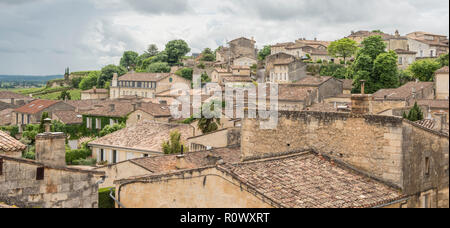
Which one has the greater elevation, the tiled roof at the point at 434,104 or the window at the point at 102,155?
the tiled roof at the point at 434,104

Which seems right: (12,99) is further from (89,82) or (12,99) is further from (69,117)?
(89,82)

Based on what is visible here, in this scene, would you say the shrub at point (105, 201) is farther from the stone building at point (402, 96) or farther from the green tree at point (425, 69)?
the green tree at point (425, 69)

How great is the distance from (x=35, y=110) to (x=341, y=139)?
163ft

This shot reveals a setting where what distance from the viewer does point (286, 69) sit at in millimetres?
74875

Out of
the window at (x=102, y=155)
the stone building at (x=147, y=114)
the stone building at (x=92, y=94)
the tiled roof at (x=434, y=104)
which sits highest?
the stone building at (x=92, y=94)

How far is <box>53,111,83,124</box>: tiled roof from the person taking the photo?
2009 inches

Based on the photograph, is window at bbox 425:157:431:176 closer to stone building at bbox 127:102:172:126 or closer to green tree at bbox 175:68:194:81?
stone building at bbox 127:102:172:126

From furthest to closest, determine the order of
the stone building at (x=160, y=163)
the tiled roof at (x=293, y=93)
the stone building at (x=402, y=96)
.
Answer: the tiled roof at (x=293, y=93) → the stone building at (x=402, y=96) → the stone building at (x=160, y=163)

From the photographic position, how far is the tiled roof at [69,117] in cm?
5103

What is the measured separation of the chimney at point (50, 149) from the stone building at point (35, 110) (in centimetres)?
4509

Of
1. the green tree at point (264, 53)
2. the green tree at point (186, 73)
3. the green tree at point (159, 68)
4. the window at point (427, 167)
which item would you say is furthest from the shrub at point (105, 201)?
the green tree at point (264, 53)
